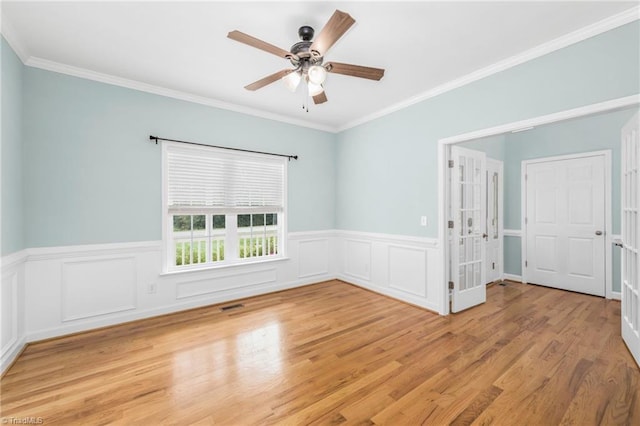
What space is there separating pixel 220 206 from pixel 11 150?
2.00 meters

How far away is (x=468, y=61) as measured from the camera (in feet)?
9.16

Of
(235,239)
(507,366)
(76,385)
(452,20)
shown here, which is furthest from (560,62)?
(76,385)

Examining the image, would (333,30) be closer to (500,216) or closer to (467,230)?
(467,230)

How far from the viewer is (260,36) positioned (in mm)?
2361

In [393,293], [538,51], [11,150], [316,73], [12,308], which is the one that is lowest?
[393,293]

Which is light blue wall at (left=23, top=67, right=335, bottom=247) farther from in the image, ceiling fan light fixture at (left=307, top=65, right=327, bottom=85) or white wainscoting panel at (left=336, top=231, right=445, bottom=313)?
white wainscoting panel at (left=336, top=231, right=445, bottom=313)

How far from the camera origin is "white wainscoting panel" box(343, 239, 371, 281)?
4.48 metres

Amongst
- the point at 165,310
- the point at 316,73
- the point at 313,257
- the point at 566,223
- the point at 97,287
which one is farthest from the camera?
the point at 313,257

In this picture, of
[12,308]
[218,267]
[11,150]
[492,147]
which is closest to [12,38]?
[11,150]

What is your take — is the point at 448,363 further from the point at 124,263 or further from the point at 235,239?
the point at 124,263

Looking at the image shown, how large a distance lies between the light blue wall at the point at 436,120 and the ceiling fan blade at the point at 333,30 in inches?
79.5

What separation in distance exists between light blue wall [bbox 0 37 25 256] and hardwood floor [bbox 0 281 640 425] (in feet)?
3.70

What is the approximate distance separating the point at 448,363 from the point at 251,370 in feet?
5.50

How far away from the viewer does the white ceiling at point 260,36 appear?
2.04 meters
